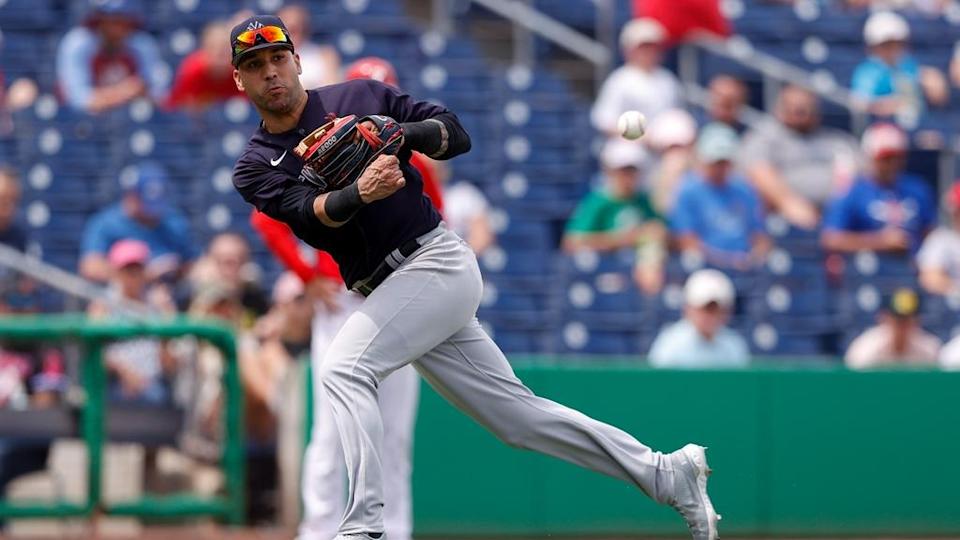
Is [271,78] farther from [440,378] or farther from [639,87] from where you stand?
[639,87]

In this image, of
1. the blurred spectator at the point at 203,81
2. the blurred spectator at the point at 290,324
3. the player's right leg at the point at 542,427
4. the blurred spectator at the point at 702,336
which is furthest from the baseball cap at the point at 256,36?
the blurred spectator at the point at 203,81

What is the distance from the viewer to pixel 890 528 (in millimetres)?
8492

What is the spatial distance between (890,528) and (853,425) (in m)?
0.58

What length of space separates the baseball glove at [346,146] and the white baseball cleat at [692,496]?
4.96 ft

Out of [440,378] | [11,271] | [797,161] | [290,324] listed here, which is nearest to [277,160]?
[440,378]

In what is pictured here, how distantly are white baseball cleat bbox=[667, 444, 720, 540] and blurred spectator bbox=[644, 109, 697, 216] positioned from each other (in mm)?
4626

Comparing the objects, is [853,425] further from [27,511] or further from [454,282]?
[27,511]

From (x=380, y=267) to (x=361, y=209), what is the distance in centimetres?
25

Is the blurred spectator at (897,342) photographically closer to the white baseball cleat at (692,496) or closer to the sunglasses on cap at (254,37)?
the white baseball cleat at (692,496)

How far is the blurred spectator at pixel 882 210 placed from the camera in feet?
33.6

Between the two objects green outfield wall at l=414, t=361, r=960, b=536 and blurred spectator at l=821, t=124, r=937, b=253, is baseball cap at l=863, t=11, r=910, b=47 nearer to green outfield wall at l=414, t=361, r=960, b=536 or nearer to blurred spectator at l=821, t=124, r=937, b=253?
blurred spectator at l=821, t=124, r=937, b=253

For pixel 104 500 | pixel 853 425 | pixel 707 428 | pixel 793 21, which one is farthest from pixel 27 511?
pixel 793 21

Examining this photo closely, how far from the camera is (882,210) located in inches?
405

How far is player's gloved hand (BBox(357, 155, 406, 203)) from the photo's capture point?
5.06 m
